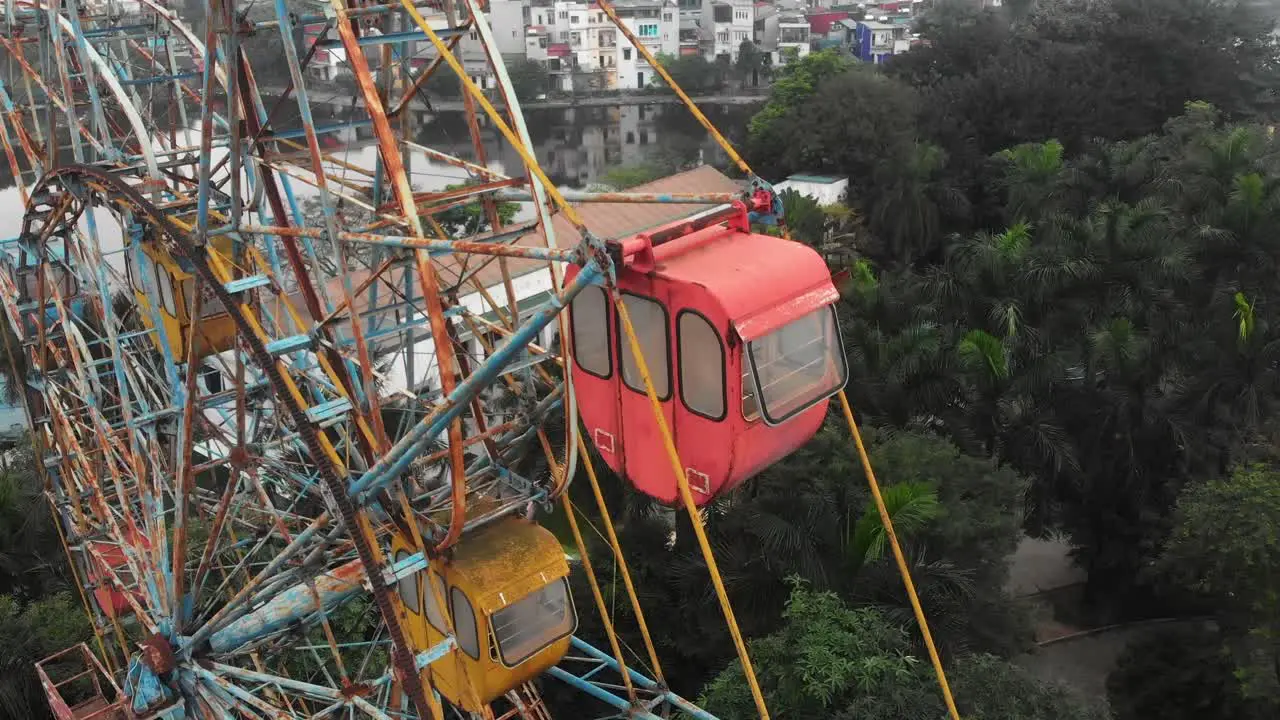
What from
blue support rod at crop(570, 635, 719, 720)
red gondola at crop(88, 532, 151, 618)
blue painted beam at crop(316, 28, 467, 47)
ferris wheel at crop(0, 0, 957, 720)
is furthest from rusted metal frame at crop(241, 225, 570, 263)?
red gondola at crop(88, 532, 151, 618)

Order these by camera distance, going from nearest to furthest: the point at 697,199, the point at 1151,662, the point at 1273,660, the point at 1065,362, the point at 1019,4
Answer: the point at 697,199 → the point at 1273,660 → the point at 1151,662 → the point at 1065,362 → the point at 1019,4

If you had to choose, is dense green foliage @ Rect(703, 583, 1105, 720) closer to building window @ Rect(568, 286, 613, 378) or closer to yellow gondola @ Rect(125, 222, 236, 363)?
building window @ Rect(568, 286, 613, 378)

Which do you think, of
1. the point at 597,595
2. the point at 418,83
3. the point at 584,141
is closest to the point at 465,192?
the point at 418,83

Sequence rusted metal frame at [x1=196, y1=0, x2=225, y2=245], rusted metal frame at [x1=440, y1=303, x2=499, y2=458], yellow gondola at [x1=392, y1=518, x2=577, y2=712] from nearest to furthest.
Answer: rusted metal frame at [x1=196, y1=0, x2=225, y2=245], yellow gondola at [x1=392, y1=518, x2=577, y2=712], rusted metal frame at [x1=440, y1=303, x2=499, y2=458]

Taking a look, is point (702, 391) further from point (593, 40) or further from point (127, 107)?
point (593, 40)

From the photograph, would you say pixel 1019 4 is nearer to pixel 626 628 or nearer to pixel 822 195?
pixel 822 195

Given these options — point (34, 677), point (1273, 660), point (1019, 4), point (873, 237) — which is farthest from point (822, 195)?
point (1019, 4)
